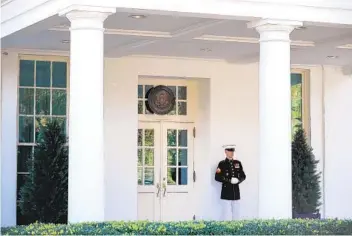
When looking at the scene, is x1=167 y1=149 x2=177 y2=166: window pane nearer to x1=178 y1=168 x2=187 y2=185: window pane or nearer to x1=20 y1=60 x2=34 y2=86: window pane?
x1=178 y1=168 x2=187 y2=185: window pane

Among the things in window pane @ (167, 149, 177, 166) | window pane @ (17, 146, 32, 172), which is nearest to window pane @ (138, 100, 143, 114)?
window pane @ (167, 149, 177, 166)

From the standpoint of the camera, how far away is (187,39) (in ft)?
51.2

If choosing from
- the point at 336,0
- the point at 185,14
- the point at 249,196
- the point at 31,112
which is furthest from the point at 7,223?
the point at 336,0

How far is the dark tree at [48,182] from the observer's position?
53.8 feet

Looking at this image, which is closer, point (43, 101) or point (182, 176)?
point (43, 101)

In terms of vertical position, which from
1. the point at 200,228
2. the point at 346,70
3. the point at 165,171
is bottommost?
the point at 200,228

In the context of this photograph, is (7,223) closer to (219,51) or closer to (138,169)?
(138,169)

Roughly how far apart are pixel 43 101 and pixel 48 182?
175 cm

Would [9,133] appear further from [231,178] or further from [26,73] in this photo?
[231,178]

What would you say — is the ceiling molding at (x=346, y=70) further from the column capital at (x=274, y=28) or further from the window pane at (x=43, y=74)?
the column capital at (x=274, y=28)

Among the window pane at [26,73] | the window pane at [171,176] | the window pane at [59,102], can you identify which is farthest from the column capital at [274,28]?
the window pane at [171,176]

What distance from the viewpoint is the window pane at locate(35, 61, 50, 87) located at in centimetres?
1727

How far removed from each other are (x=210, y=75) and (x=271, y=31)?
18.1 feet

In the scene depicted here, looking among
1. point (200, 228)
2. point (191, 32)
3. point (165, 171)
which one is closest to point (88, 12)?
point (191, 32)
